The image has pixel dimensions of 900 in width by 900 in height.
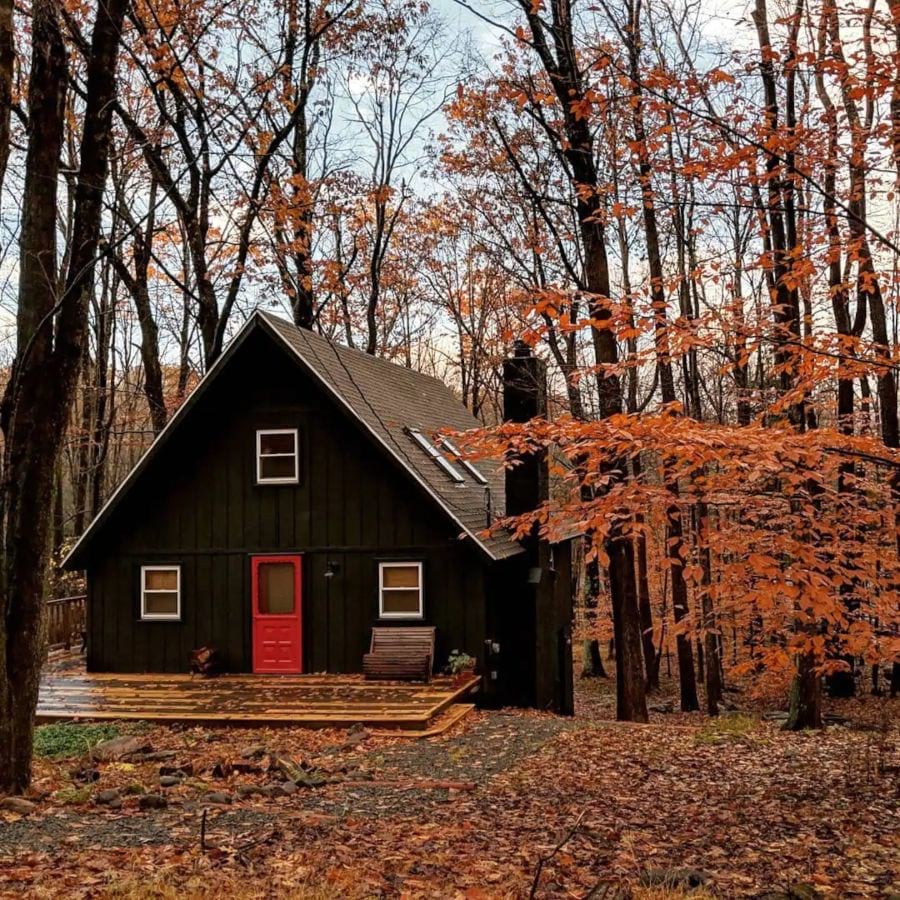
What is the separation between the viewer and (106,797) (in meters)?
7.36

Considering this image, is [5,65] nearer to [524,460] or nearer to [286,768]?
[286,768]

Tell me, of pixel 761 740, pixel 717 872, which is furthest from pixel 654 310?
pixel 761 740

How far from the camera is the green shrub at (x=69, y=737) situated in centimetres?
1027

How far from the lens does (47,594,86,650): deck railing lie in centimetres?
2003

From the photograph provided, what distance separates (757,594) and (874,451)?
1.73 metres

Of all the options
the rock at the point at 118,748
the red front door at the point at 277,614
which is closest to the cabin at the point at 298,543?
the red front door at the point at 277,614

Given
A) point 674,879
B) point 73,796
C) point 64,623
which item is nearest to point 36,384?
→ point 73,796

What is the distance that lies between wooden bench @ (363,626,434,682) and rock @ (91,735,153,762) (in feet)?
15.6

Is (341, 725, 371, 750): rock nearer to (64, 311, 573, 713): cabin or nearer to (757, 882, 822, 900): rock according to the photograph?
(64, 311, 573, 713): cabin

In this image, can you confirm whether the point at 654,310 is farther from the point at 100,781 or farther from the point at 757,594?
the point at 100,781

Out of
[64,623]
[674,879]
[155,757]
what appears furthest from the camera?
[64,623]

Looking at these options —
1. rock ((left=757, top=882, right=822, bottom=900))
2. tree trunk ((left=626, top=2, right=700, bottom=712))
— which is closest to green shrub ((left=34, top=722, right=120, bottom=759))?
tree trunk ((left=626, top=2, right=700, bottom=712))

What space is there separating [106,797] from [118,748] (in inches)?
104

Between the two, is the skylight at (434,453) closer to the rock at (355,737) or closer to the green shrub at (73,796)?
the rock at (355,737)
